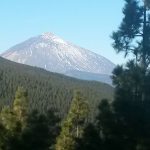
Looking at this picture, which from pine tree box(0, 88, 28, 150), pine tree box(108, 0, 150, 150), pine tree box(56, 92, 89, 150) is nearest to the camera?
pine tree box(108, 0, 150, 150)

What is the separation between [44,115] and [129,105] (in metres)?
6.00

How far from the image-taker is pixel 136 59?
1769 centimetres

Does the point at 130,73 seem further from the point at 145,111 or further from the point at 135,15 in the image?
the point at 135,15

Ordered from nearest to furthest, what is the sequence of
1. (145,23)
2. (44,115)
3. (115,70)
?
(115,70) → (145,23) → (44,115)

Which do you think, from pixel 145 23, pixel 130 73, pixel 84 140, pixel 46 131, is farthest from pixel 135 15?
pixel 46 131

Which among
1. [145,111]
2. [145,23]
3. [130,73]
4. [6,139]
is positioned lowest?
[6,139]

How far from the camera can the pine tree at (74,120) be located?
113 feet

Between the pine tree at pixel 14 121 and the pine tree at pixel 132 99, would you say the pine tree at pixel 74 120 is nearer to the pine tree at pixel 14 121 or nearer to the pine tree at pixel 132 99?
the pine tree at pixel 14 121

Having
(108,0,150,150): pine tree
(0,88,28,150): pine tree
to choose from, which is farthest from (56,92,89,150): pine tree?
(108,0,150,150): pine tree

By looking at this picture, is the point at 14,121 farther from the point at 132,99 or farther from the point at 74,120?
the point at 74,120

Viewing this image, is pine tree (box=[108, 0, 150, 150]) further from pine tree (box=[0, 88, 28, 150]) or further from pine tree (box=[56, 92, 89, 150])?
pine tree (box=[56, 92, 89, 150])

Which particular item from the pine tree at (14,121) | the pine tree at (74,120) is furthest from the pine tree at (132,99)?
the pine tree at (74,120)

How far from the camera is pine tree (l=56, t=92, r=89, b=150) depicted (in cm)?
3445

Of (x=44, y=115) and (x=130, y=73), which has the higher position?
(x=130, y=73)
